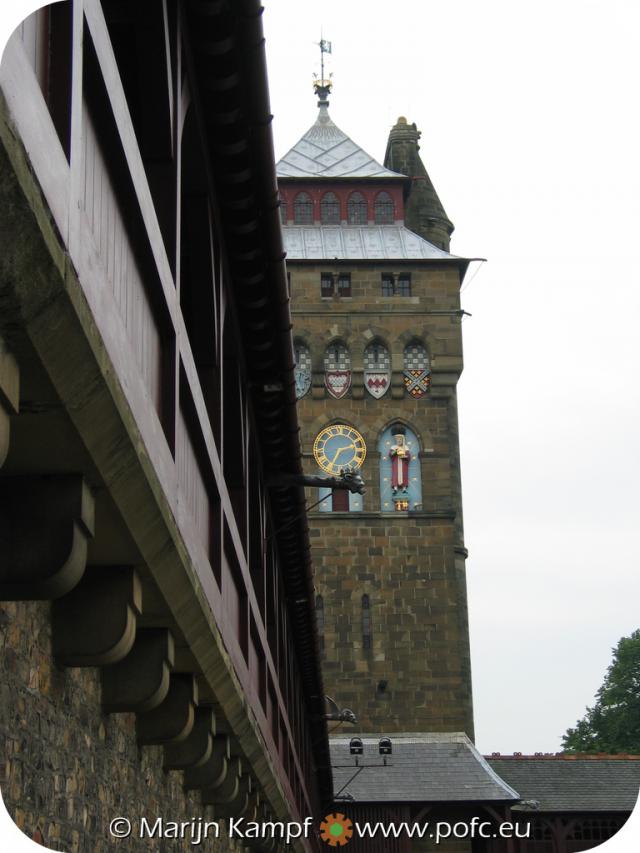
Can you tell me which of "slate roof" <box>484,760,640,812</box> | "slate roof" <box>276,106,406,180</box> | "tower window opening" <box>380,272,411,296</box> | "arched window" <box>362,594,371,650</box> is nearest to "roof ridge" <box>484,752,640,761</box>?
"slate roof" <box>484,760,640,812</box>

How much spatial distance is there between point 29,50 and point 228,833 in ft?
30.5

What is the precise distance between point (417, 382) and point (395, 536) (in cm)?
510

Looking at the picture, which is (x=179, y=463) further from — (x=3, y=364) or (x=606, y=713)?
(x=606, y=713)

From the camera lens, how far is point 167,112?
22.6ft

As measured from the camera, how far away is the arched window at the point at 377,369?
49.7 metres

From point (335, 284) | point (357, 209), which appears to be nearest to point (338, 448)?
point (335, 284)

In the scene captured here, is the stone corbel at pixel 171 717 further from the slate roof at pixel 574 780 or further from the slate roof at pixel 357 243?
the slate roof at pixel 357 243

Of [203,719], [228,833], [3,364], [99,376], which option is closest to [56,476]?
[99,376]

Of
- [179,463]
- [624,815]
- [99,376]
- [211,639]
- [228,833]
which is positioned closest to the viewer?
[99,376]

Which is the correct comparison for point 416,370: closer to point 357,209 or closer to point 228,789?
point 357,209

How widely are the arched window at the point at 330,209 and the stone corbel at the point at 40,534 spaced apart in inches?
1920

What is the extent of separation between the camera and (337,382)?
49.6 meters

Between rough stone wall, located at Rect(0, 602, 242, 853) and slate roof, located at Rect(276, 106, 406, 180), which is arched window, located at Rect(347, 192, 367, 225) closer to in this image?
slate roof, located at Rect(276, 106, 406, 180)

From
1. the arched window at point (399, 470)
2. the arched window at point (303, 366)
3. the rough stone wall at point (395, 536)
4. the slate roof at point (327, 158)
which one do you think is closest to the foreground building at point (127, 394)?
the rough stone wall at point (395, 536)
